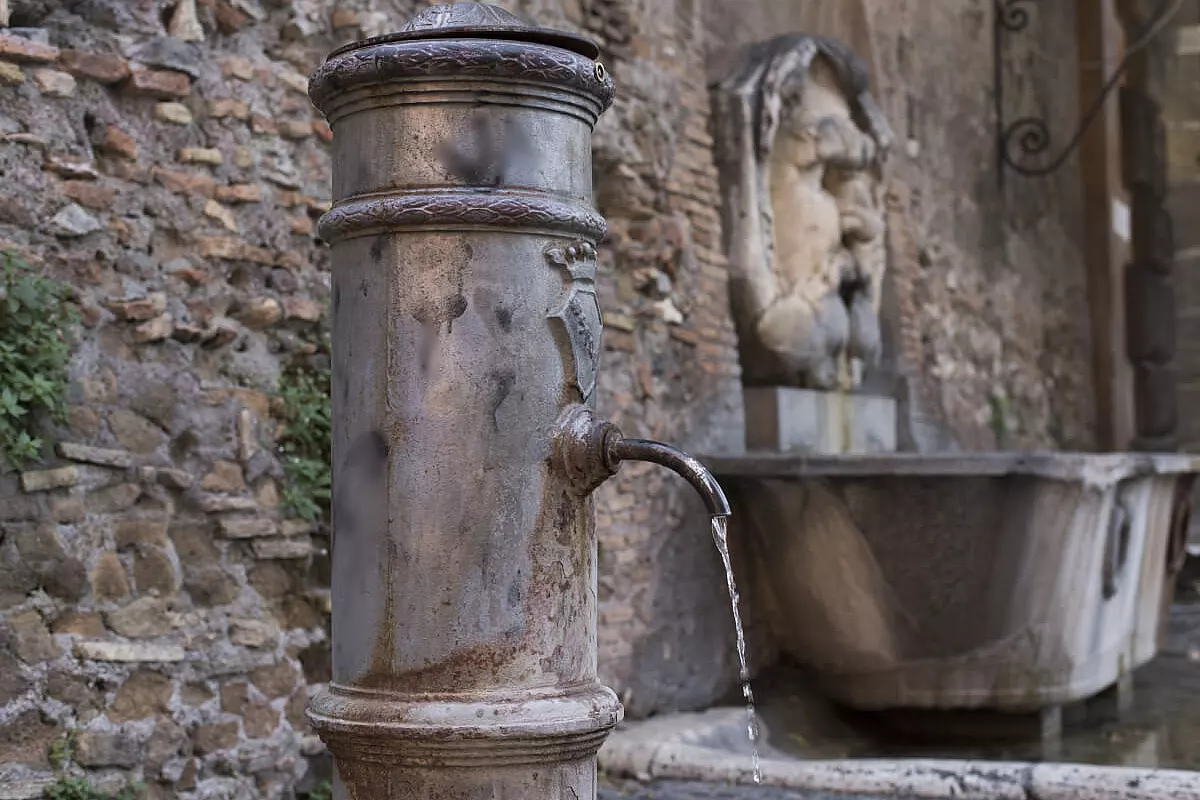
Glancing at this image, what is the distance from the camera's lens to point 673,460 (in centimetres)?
204

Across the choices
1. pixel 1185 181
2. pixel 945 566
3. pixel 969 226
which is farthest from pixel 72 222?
pixel 1185 181

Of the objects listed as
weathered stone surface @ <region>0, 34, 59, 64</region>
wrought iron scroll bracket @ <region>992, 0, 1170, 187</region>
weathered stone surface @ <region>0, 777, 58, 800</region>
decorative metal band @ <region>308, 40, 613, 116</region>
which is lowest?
weathered stone surface @ <region>0, 777, 58, 800</region>

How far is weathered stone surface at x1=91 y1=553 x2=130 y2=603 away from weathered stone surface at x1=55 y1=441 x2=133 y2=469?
180 millimetres

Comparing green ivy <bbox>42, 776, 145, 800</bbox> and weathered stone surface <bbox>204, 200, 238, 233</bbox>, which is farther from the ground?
weathered stone surface <bbox>204, 200, 238, 233</bbox>

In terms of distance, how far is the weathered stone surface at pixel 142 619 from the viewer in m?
3.09

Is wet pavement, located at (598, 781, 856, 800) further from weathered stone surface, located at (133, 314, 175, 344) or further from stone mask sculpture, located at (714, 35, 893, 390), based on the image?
stone mask sculpture, located at (714, 35, 893, 390)

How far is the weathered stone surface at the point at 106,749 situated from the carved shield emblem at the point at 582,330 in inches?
58.9

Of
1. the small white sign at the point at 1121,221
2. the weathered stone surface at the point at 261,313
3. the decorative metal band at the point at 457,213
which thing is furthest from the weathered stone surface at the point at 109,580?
the small white sign at the point at 1121,221

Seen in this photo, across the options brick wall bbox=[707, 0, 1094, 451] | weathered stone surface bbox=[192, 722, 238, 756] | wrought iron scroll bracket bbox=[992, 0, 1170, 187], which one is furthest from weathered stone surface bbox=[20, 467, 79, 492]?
wrought iron scroll bracket bbox=[992, 0, 1170, 187]

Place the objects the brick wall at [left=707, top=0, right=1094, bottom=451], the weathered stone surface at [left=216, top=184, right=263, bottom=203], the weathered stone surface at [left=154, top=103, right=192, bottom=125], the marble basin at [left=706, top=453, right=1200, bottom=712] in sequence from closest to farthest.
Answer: the weathered stone surface at [left=154, top=103, right=192, bottom=125]
the weathered stone surface at [left=216, top=184, right=263, bottom=203]
the marble basin at [left=706, top=453, right=1200, bottom=712]
the brick wall at [left=707, top=0, right=1094, bottom=451]

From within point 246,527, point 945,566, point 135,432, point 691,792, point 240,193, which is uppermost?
point 240,193

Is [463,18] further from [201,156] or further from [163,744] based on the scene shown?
[163,744]

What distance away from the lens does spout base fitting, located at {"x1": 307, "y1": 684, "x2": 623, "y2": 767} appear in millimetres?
1824

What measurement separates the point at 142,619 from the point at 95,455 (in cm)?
34
